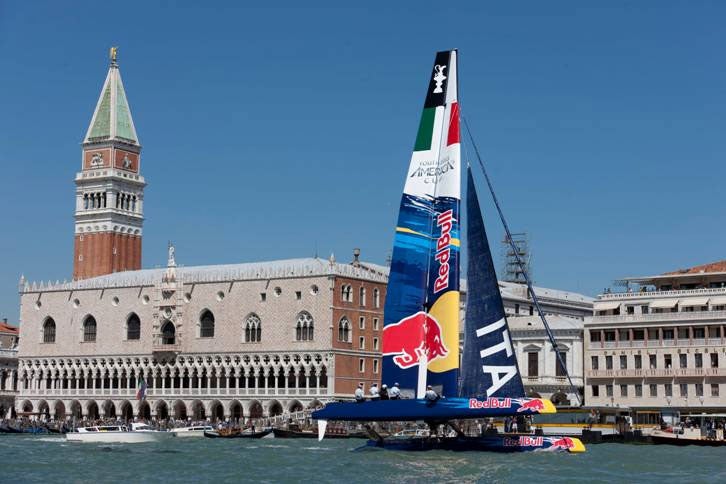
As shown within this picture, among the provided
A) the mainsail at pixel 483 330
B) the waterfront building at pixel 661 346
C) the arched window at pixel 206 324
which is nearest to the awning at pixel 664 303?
the waterfront building at pixel 661 346

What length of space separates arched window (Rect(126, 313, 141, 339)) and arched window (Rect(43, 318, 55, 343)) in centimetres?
848

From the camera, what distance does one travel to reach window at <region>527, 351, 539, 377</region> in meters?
89.2

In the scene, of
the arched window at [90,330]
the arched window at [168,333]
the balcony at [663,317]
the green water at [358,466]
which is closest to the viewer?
the green water at [358,466]

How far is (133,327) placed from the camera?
10638 cm

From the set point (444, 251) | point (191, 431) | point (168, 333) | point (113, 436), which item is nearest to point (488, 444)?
point (444, 251)

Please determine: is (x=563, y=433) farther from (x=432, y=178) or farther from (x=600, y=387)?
(x=432, y=178)

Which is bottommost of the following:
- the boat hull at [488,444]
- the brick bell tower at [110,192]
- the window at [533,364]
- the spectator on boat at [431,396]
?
the boat hull at [488,444]

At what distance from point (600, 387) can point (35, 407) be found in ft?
162

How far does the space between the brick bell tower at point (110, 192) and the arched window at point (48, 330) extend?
37.8 feet

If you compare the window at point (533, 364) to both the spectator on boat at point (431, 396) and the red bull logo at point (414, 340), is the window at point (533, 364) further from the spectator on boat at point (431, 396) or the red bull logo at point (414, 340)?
the spectator on boat at point (431, 396)

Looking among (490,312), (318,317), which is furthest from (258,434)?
(490,312)

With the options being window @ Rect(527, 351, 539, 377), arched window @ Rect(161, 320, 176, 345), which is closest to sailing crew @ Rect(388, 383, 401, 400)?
window @ Rect(527, 351, 539, 377)

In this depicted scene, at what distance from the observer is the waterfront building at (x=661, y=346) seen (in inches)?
3123

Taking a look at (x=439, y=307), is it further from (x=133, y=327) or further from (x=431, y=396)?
(x=133, y=327)
